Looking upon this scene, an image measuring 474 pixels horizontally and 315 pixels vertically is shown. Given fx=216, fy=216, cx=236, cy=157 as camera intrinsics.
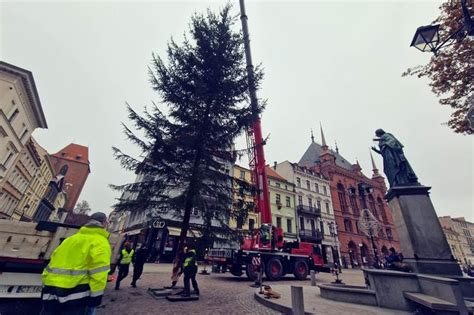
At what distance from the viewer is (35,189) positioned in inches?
1257

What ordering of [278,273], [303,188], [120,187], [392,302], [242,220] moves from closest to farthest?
1. [392,302]
2. [120,187]
3. [242,220]
4. [278,273]
5. [303,188]

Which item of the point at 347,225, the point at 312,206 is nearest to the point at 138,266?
the point at 312,206

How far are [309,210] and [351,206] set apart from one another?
10803 mm

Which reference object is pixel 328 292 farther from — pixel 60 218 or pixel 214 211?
pixel 60 218

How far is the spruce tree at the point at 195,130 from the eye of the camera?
8.11m

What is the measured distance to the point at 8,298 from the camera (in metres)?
3.67

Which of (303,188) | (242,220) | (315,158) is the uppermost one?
(315,158)

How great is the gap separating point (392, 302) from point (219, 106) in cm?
821

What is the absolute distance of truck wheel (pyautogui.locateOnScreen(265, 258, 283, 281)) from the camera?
40.7ft

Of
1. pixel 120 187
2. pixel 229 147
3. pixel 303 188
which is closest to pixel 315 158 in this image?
pixel 303 188

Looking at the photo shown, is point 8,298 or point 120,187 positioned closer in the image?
point 8,298

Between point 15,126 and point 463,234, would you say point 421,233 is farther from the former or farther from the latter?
point 463,234

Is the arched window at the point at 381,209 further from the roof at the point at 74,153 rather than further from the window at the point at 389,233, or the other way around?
the roof at the point at 74,153

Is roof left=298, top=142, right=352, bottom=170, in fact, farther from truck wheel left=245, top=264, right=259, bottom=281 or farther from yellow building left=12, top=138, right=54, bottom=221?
yellow building left=12, top=138, right=54, bottom=221
